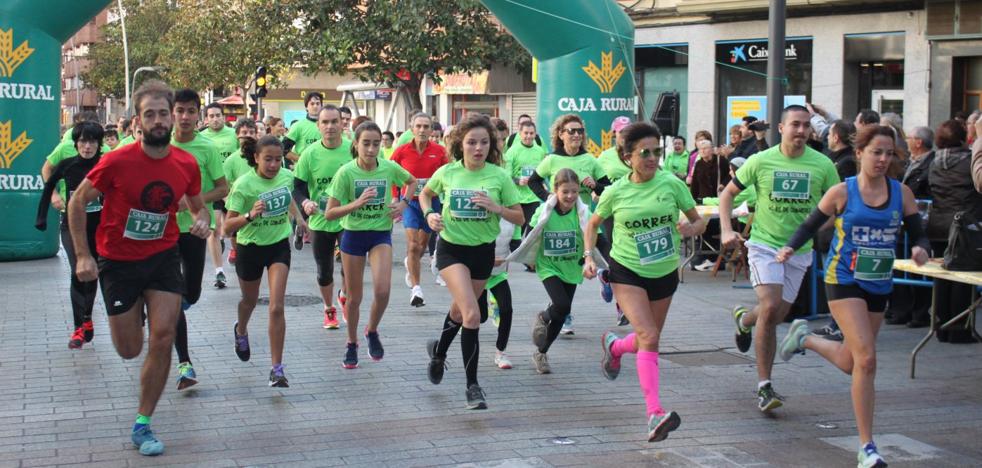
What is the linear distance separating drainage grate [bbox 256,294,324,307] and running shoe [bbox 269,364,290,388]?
162 inches

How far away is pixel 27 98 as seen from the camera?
51.4 ft

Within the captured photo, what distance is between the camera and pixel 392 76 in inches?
1233

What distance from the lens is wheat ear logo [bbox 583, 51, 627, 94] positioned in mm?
15727

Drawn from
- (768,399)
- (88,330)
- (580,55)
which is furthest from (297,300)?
(768,399)

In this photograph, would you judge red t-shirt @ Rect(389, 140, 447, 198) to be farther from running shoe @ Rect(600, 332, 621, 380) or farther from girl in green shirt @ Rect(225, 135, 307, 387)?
running shoe @ Rect(600, 332, 621, 380)

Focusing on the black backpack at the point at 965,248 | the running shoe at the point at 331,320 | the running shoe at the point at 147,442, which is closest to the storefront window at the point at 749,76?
the running shoe at the point at 331,320

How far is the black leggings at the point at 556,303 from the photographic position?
8695 mm

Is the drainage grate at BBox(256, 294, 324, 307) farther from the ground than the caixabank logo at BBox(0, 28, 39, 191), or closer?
closer

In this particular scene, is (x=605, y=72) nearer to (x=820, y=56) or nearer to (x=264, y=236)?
(x=264, y=236)

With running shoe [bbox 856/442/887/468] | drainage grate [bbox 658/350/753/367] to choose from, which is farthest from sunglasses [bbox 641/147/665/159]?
drainage grate [bbox 658/350/753/367]

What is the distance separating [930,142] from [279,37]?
75.1 ft

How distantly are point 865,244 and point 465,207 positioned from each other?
8.29 ft

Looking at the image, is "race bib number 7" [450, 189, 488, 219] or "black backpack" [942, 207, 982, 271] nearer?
"race bib number 7" [450, 189, 488, 219]

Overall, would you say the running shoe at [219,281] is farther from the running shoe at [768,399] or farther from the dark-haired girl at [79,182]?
the running shoe at [768,399]
